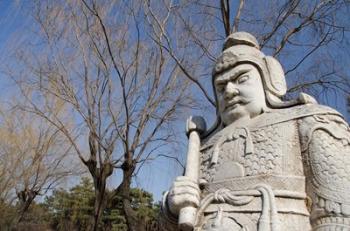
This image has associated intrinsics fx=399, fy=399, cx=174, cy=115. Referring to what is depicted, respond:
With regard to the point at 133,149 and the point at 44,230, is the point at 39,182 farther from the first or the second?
the point at 44,230

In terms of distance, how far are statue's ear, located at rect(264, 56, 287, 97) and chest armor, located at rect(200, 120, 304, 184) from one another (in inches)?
12.7

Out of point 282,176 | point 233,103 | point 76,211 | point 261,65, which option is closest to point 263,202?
point 282,176

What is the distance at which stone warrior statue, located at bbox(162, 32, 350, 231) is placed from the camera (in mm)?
1875

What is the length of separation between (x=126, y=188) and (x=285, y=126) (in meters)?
6.70

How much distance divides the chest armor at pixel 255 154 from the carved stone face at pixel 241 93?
13cm

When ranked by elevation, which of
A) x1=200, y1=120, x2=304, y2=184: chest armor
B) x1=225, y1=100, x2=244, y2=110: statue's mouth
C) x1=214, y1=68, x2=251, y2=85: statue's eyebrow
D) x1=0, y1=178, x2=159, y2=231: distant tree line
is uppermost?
x1=0, y1=178, x2=159, y2=231: distant tree line

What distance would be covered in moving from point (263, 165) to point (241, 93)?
0.49 m

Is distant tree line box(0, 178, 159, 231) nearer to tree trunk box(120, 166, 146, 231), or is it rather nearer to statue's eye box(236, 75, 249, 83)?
tree trunk box(120, 166, 146, 231)

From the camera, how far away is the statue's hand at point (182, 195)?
1.97m

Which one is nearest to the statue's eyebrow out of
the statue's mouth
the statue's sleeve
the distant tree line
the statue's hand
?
the statue's mouth

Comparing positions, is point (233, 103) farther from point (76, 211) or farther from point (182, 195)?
point (76, 211)

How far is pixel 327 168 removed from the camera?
1.92 m

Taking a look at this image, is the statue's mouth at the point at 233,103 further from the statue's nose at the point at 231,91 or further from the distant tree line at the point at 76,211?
the distant tree line at the point at 76,211

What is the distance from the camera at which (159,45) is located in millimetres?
8211
